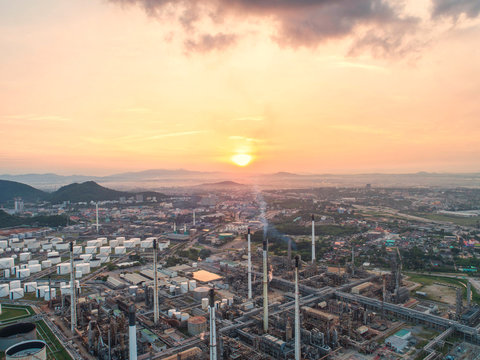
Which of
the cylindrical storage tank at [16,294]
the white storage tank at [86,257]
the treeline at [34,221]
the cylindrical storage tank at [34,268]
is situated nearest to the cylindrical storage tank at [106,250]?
the white storage tank at [86,257]

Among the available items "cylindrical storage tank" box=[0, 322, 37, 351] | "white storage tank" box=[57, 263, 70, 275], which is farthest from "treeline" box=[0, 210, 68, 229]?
"cylindrical storage tank" box=[0, 322, 37, 351]

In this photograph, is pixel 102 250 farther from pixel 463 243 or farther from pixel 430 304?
pixel 463 243

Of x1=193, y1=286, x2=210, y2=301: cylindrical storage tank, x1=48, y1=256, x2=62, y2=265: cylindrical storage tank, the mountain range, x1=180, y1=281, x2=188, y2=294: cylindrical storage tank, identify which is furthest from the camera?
the mountain range

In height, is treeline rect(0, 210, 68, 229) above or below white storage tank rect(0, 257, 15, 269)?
above

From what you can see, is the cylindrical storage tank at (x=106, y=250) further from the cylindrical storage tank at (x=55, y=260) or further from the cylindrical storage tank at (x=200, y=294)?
the cylindrical storage tank at (x=200, y=294)

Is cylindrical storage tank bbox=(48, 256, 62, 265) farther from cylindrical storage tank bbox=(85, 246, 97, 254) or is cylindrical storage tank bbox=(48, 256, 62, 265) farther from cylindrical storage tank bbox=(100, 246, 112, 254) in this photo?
cylindrical storage tank bbox=(100, 246, 112, 254)

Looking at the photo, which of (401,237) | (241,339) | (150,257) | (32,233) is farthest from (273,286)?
(32,233)

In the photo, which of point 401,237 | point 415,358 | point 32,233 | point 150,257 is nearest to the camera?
point 415,358

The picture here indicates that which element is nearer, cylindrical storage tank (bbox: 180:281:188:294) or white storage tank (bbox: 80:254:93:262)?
cylindrical storage tank (bbox: 180:281:188:294)
